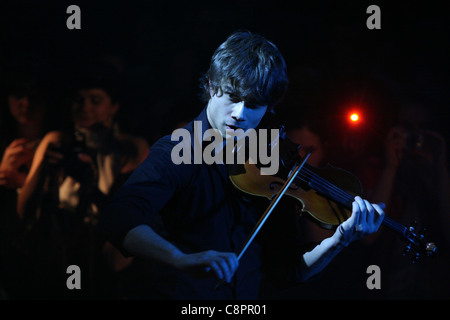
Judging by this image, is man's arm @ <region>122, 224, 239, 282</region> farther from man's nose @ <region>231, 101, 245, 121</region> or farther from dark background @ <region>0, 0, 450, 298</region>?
dark background @ <region>0, 0, 450, 298</region>

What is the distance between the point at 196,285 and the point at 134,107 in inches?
66.2

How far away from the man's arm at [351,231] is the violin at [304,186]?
0.17ft

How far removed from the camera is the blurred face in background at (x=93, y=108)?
2881 mm

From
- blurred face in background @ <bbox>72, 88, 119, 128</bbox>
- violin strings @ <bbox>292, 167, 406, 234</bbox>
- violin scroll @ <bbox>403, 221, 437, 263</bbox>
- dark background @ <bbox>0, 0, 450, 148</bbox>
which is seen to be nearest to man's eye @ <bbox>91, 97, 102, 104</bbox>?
blurred face in background @ <bbox>72, 88, 119, 128</bbox>

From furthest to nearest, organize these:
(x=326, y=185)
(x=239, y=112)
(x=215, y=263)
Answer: (x=326, y=185) → (x=239, y=112) → (x=215, y=263)

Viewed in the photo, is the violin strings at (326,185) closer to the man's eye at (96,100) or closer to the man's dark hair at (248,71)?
the man's dark hair at (248,71)

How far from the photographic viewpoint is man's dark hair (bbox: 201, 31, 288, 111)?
149cm

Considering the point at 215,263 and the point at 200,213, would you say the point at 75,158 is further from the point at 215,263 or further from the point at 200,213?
the point at 215,263

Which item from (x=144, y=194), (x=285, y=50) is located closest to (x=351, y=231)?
(x=144, y=194)

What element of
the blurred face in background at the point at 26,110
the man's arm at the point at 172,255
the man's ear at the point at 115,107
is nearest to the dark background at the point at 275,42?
the man's ear at the point at 115,107

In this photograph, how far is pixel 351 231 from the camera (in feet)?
4.95

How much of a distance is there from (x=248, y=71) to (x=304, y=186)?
1.60 feet

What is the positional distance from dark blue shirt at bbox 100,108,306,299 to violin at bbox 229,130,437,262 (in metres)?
0.08
